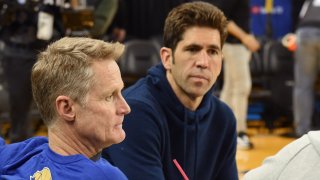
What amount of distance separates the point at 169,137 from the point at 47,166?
3.85ft

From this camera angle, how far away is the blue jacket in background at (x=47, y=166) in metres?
1.68

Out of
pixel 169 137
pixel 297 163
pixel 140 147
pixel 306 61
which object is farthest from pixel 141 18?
pixel 297 163

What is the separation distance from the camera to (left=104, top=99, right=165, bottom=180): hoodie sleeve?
2637 mm

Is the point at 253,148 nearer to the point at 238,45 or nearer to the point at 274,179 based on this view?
the point at 238,45

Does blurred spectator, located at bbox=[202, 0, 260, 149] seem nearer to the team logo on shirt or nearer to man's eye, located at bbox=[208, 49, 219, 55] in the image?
man's eye, located at bbox=[208, 49, 219, 55]

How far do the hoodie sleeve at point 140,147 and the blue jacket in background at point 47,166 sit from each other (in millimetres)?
774

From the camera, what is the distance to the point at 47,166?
172cm

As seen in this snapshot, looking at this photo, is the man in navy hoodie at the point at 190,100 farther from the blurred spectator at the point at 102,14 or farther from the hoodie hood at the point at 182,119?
Answer: the blurred spectator at the point at 102,14

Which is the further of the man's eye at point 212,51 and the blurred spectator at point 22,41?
the blurred spectator at point 22,41

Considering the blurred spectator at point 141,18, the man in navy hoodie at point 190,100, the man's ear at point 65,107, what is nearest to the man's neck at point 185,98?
the man in navy hoodie at point 190,100

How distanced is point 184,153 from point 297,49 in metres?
4.24

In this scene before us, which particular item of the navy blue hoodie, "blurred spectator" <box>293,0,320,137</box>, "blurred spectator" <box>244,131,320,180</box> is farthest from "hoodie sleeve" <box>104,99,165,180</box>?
"blurred spectator" <box>293,0,320,137</box>

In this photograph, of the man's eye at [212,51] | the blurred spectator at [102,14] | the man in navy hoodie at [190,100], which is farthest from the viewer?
the blurred spectator at [102,14]

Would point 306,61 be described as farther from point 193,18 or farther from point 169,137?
point 169,137
